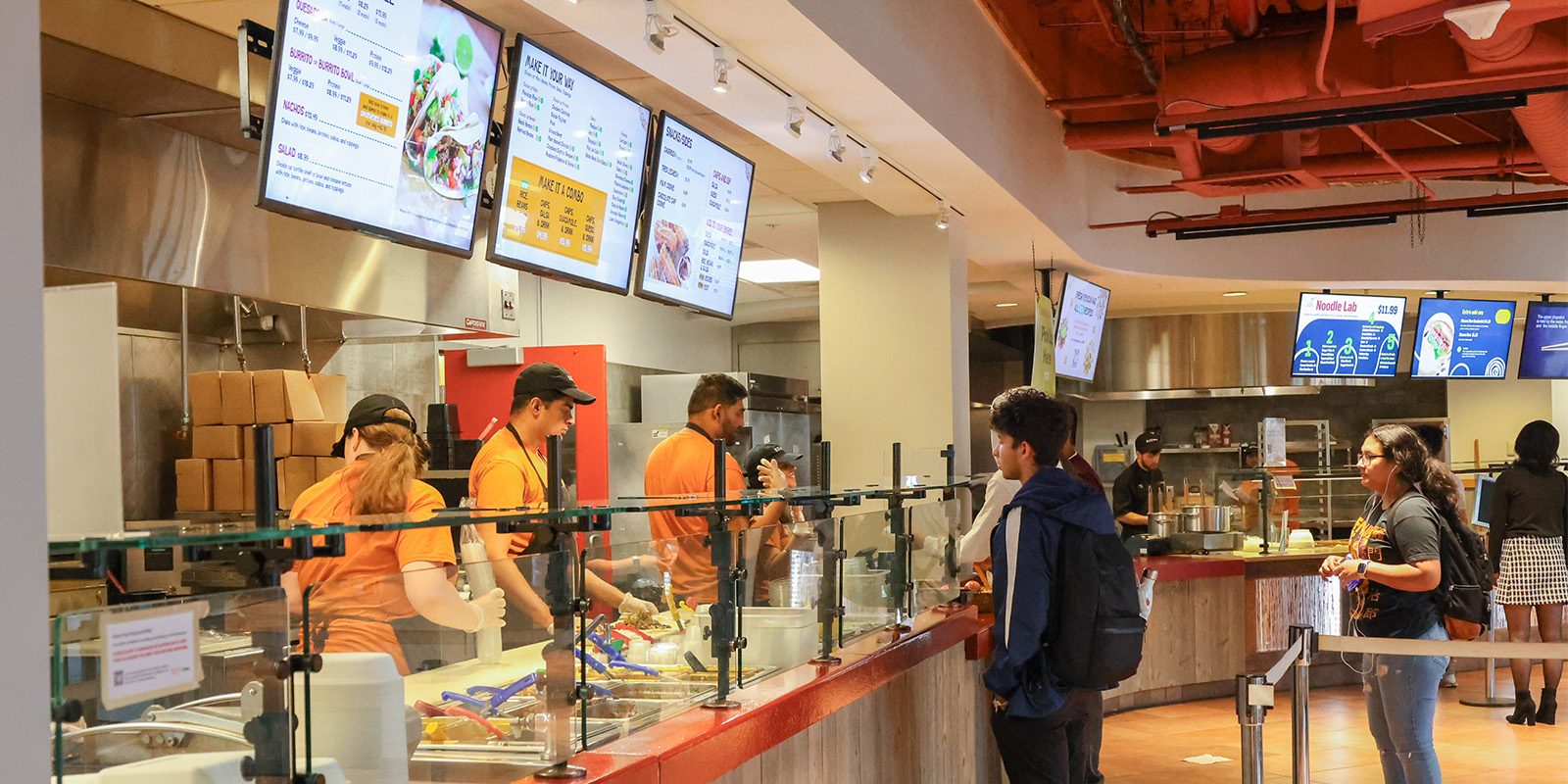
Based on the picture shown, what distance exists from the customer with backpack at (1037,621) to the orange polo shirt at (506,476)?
147 cm

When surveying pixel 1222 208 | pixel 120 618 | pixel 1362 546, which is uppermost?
pixel 1222 208

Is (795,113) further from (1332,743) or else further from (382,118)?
(1332,743)

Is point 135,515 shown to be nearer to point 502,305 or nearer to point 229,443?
point 229,443

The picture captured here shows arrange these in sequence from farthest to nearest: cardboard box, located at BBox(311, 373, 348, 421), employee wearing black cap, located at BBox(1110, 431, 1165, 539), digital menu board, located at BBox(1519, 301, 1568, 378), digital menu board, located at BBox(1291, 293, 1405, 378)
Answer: digital menu board, located at BBox(1519, 301, 1568, 378), digital menu board, located at BBox(1291, 293, 1405, 378), employee wearing black cap, located at BBox(1110, 431, 1165, 539), cardboard box, located at BBox(311, 373, 348, 421)

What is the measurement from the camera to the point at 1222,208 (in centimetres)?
875

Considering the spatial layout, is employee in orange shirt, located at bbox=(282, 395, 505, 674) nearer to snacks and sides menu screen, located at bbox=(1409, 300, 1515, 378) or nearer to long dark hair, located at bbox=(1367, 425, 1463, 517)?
long dark hair, located at bbox=(1367, 425, 1463, 517)

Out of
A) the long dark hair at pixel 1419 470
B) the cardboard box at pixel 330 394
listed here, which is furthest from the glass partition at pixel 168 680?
the long dark hair at pixel 1419 470

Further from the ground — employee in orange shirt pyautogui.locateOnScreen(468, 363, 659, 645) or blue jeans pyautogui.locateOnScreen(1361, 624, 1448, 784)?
employee in orange shirt pyautogui.locateOnScreen(468, 363, 659, 645)

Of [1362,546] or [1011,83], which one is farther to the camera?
[1011,83]

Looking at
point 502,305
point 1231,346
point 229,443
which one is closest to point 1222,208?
point 1231,346

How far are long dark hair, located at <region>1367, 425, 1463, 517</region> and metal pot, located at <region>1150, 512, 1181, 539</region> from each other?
3.70 m

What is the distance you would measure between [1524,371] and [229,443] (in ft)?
33.5

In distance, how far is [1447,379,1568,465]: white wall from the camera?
1304cm

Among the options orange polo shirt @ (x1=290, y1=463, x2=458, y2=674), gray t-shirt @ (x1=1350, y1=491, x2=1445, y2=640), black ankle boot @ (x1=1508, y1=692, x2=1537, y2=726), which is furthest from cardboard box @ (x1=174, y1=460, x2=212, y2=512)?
black ankle boot @ (x1=1508, y1=692, x2=1537, y2=726)
